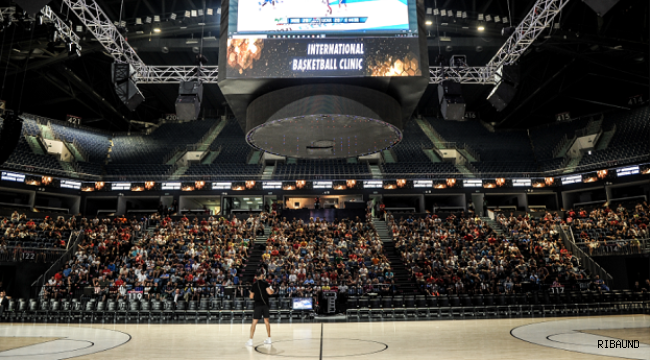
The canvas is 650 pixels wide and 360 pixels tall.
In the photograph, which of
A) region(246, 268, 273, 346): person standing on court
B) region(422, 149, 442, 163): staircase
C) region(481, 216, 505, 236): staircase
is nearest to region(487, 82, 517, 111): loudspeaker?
region(481, 216, 505, 236): staircase

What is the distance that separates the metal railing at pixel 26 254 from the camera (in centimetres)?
1861

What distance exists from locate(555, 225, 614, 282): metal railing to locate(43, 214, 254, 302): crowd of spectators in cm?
1522

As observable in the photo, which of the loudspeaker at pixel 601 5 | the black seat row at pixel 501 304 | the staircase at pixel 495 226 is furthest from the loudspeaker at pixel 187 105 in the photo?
the staircase at pixel 495 226

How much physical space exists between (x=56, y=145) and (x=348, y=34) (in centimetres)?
3324

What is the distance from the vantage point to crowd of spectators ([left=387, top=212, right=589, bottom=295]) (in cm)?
1652

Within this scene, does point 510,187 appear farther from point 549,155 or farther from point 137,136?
point 137,136

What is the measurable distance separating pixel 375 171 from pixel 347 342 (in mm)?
24672

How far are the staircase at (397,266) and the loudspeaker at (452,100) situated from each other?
709 cm

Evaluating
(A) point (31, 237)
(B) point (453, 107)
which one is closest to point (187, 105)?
(B) point (453, 107)

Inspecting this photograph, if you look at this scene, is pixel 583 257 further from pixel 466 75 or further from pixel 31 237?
pixel 31 237

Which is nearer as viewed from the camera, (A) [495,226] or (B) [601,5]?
(B) [601,5]

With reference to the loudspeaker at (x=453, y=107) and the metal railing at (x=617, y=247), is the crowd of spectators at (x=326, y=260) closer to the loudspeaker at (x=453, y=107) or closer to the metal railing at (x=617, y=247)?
the loudspeaker at (x=453, y=107)

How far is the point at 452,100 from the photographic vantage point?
1394 centimetres

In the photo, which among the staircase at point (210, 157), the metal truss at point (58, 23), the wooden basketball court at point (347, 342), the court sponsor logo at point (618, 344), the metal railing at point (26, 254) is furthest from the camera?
the staircase at point (210, 157)
